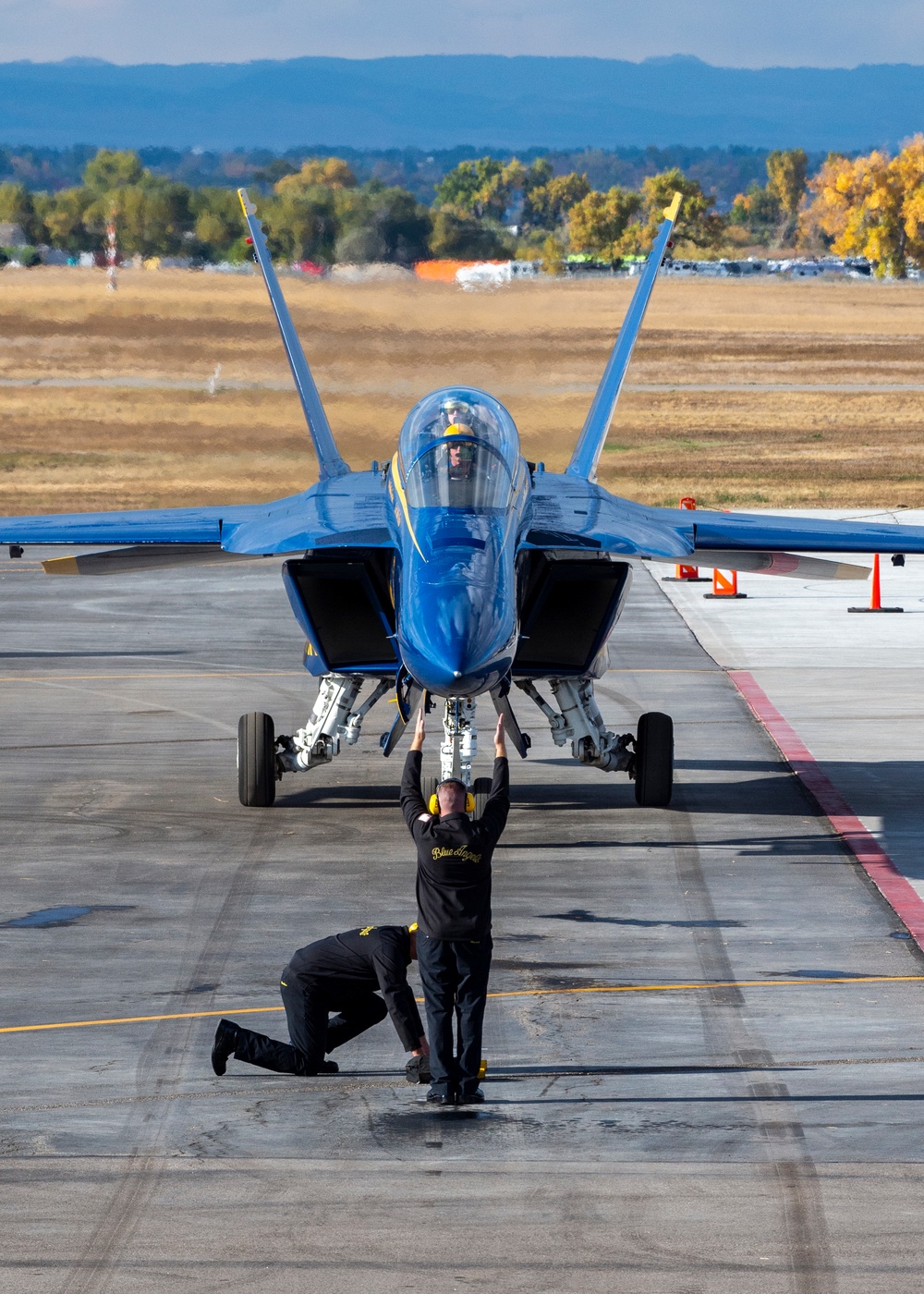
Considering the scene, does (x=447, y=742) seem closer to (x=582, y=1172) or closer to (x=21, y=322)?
(x=582, y=1172)

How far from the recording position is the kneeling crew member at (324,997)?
8.98 meters

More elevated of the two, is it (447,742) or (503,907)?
(447,742)

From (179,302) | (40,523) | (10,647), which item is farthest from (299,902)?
(179,302)

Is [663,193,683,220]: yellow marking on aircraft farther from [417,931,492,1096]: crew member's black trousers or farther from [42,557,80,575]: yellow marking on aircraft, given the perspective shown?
[417,931,492,1096]: crew member's black trousers

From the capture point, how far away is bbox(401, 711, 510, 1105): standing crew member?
8.65 meters

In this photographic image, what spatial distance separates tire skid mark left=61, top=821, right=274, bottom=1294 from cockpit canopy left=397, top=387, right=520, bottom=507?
9.67ft

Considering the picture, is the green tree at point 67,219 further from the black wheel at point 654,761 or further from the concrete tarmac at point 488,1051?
the black wheel at point 654,761

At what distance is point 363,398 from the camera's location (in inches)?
1390

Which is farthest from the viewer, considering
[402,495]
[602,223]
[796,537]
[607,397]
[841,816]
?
[602,223]

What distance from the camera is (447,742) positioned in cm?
1267

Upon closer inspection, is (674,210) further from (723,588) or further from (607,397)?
(723,588)

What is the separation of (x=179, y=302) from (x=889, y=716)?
28391 mm

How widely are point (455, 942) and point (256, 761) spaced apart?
645 cm

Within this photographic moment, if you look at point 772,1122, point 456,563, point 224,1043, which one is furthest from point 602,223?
point 772,1122
